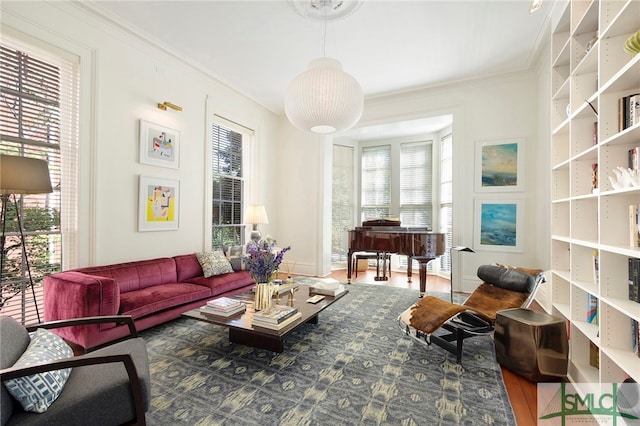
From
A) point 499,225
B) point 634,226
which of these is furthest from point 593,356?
point 499,225

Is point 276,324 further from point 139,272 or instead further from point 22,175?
point 22,175

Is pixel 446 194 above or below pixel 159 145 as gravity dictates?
below

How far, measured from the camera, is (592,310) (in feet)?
6.81

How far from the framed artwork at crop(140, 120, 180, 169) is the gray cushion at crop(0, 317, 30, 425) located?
101 inches

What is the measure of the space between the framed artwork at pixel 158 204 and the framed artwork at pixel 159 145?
245 mm

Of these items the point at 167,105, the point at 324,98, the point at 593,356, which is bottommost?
the point at 593,356

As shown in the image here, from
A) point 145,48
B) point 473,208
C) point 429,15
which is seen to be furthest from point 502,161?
point 145,48

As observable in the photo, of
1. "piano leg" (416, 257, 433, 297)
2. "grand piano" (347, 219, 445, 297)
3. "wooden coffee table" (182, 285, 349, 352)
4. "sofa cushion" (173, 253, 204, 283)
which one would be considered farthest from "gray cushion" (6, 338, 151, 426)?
"piano leg" (416, 257, 433, 297)

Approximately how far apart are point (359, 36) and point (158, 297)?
3.86 m

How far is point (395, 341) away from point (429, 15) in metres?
3.58

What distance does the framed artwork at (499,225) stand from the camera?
14.5ft

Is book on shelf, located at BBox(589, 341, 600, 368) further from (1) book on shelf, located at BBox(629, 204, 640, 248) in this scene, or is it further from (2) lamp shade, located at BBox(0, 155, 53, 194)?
(2) lamp shade, located at BBox(0, 155, 53, 194)

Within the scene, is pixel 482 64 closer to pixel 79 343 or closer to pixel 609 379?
pixel 609 379

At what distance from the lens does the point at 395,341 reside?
2.82 metres
